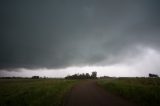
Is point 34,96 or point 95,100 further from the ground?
point 34,96

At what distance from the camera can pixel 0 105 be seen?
16.1 m

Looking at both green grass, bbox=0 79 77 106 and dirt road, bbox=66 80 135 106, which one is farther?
green grass, bbox=0 79 77 106

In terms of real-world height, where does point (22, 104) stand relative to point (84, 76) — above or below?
below

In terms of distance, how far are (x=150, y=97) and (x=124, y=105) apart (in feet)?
11.9

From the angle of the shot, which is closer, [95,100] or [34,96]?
[95,100]

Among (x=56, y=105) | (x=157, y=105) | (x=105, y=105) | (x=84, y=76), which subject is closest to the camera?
(x=157, y=105)

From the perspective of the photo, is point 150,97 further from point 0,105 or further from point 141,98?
point 0,105

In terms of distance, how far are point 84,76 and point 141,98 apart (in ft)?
594

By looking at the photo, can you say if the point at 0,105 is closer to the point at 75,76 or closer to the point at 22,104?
the point at 22,104

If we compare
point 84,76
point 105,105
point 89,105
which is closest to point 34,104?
point 89,105

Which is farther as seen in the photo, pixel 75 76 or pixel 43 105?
pixel 75 76

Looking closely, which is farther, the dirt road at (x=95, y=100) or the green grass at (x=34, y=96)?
the green grass at (x=34, y=96)

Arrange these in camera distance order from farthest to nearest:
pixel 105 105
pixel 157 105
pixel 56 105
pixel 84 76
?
pixel 84 76 → pixel 56 105 → pixel 105 105 → pixel 157 105

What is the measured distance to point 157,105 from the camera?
44.5 feet
